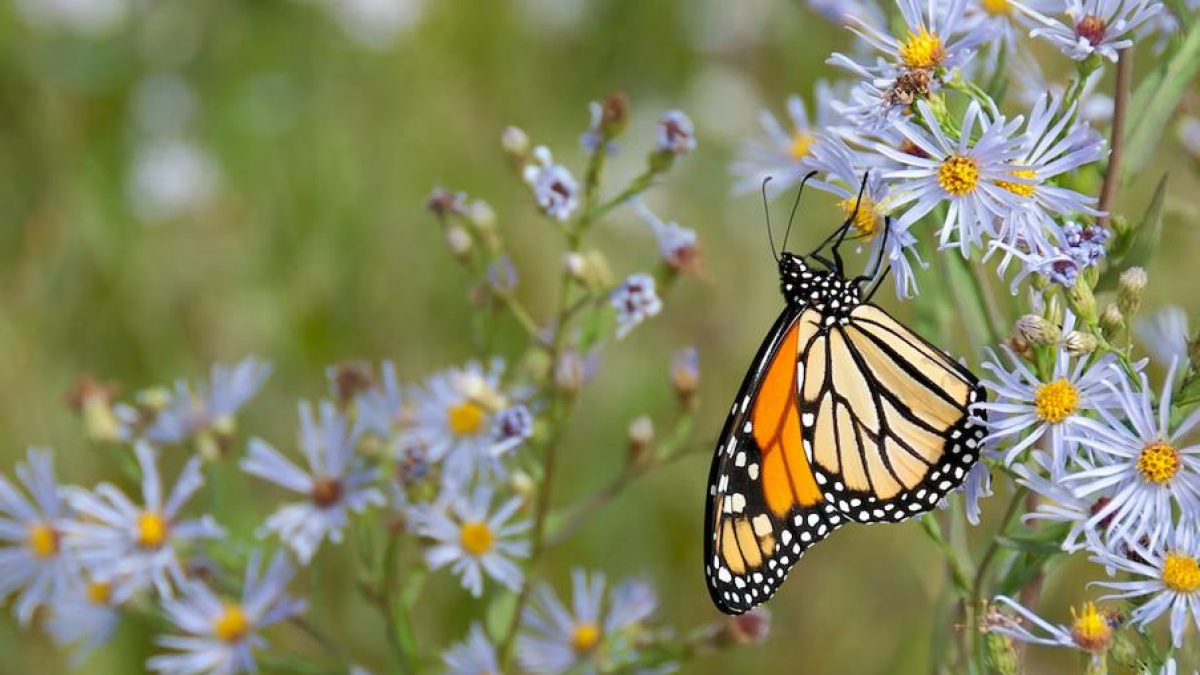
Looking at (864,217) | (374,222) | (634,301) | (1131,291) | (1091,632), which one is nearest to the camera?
(1091,632)

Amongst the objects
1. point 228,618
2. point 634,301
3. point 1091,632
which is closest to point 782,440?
point 634,301

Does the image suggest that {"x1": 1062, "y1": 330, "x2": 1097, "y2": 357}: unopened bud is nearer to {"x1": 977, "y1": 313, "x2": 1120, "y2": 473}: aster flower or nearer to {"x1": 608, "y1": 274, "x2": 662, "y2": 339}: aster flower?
{"x1": 977, "y1": 313, "x2": 1120, "y2": 473}: aster flower

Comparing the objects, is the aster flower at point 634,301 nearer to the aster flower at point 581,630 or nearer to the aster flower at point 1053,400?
the aster flower at point 581,630

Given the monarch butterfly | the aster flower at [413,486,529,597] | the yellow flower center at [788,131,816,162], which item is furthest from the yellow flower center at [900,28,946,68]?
the aster flower at [413,486,529,597]

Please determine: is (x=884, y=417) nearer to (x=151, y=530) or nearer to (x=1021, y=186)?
(x=1021, y=186)

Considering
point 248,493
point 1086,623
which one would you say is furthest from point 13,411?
point 1086,623

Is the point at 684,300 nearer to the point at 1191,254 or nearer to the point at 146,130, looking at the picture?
the point at 1191,254
